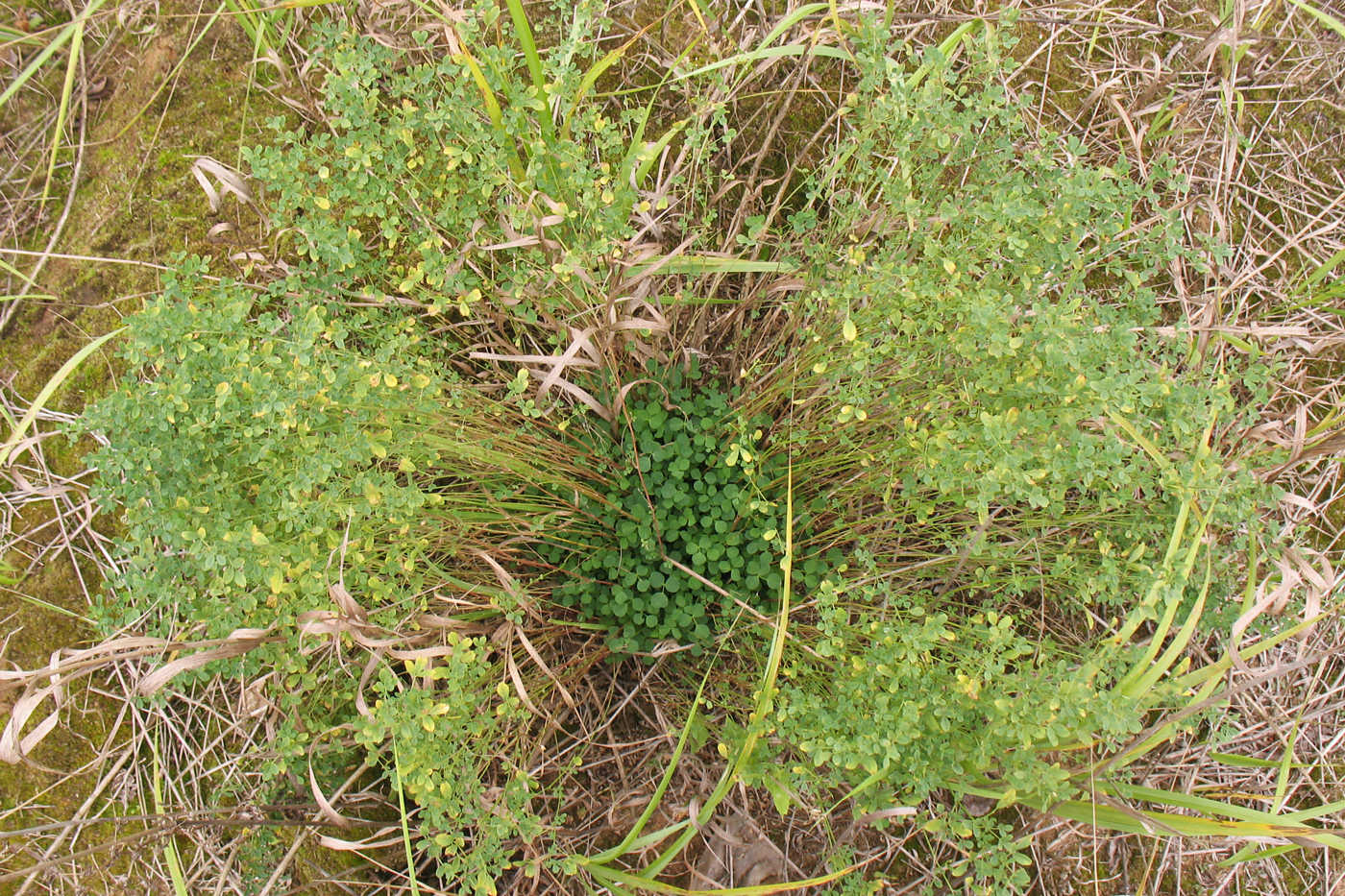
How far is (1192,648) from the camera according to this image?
2.58 m

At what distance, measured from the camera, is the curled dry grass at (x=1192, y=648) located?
2289mm

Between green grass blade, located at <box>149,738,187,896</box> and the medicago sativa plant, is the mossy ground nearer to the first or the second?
green grass blade, located at <box>149,738,187,896</box>

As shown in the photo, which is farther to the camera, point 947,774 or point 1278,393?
point 1278,393

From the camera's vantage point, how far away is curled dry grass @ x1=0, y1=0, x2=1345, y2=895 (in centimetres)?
229

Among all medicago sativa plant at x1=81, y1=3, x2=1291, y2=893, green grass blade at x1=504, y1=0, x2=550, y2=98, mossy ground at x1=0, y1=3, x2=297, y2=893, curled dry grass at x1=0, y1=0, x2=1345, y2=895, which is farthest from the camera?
mossy ground at x1=0, y1=3, x2=297, y2=893

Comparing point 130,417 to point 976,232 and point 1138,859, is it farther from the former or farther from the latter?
point 1138,859

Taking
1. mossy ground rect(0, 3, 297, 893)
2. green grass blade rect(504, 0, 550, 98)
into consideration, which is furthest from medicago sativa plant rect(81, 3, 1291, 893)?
mossy ground rect(0, 3, 297, 893)

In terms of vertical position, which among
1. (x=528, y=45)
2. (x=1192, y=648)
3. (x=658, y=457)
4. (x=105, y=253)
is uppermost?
(x=528, y=45)

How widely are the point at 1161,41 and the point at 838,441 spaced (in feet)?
7.12

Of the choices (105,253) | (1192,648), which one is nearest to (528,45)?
(105,253)

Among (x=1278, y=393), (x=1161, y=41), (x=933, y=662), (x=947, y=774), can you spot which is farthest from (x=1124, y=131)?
(x=947, y=774)

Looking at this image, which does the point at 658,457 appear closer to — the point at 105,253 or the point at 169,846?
the point at 169,846

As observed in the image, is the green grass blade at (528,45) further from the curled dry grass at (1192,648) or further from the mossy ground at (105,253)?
the mossy ground at (105,253)

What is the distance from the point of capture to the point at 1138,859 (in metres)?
2.58
